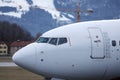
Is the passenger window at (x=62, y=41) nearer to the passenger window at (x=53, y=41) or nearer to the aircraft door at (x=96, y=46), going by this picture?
the passenger window at (x=53, y=41)

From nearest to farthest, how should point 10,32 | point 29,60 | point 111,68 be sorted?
1. point 29,60
2. point 111,68
3. point 10,32

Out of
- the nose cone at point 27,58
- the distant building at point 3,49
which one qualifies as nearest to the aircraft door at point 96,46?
the nose cone at point 27,58

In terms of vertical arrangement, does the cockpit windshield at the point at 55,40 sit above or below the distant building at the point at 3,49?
above

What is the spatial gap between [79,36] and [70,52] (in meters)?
0.95

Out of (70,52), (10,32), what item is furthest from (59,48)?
(10,32)

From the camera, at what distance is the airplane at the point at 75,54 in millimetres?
18062

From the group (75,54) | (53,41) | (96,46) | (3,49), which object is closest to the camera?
(75,54)

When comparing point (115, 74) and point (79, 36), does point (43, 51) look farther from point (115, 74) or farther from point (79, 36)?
point (115, 74)

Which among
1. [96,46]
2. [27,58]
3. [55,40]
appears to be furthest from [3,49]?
[27,58]

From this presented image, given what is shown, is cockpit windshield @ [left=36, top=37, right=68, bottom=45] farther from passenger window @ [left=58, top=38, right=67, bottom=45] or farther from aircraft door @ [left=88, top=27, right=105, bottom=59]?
aircraft door @ [left=88, top=27, right=105, bottom=59]

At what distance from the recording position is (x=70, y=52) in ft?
60.0

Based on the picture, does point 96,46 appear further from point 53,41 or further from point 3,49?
point 3,49

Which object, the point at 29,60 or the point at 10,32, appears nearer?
the point at 29,60

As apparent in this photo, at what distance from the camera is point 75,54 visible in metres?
18.4
